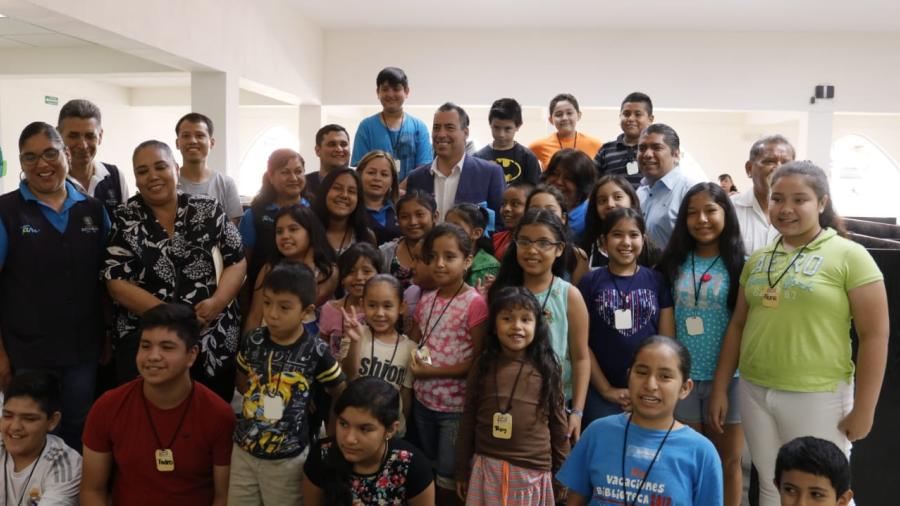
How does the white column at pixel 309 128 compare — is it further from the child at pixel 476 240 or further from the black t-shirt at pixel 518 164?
the child at pixel 476 240

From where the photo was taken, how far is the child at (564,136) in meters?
5.11

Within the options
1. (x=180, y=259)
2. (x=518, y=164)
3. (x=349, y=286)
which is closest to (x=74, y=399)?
(x=180, y=259)

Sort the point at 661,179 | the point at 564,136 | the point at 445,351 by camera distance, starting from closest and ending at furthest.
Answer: the point at 445,351 < the point at 661,179 < the point at 564,136

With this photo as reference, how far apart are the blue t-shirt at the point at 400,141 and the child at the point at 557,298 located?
1.99m

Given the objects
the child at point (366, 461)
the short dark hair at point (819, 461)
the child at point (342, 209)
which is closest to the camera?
the short dark hair at point (819, 461)

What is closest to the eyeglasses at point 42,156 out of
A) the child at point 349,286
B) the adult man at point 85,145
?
the adult man at point 85,145

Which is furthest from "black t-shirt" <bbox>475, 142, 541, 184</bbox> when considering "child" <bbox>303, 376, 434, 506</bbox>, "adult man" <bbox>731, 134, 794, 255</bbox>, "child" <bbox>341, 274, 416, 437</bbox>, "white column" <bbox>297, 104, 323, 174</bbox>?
"white column" <bbox>297, 104, 323, 174</bbox>

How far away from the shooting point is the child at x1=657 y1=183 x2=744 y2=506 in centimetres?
273

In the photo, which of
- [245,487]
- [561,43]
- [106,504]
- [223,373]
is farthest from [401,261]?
[561,43]

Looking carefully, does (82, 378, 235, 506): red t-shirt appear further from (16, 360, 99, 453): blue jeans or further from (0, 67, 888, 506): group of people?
(16, 360, 99, 453): blue jeans

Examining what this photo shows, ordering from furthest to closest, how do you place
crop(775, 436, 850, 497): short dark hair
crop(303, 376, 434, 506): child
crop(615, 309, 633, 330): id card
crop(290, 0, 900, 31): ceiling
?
crop(290, 0, 900, 31): ceiling, crop(615, 309, 633, 330): id card, crop(303, 376, 434, 506): child, crop(775, 436, 850, 497): short dark hair

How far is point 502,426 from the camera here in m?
2.37

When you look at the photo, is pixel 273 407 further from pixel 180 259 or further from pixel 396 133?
pixel 396 133

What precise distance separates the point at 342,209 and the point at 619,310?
136cm
